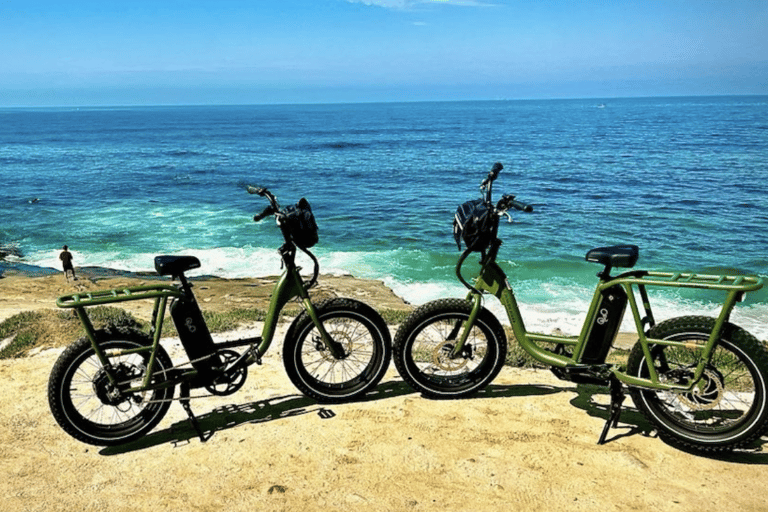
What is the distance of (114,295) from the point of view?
15.3ft

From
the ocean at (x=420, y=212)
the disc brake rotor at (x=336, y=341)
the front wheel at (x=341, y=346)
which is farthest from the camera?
the ocean at (x=420, y=212)

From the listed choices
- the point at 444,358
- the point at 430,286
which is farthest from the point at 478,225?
the point at 430,286

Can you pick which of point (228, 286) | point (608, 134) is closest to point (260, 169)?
point (228, 286)

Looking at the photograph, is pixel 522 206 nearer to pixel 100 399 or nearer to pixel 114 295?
pixel 114 295

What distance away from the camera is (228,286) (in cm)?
1680

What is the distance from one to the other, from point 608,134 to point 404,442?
279 ft

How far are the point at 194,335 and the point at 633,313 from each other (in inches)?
146

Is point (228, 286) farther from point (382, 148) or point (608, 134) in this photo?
point (608, 134)

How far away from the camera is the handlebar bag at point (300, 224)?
513 cm

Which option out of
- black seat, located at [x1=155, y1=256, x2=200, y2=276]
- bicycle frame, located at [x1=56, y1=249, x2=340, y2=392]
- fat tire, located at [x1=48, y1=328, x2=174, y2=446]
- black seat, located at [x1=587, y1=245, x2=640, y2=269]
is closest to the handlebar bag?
bicycle frame, located at [x1=56, y1=249, x2=340, y2=392]

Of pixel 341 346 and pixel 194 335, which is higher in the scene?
pixel 194 335

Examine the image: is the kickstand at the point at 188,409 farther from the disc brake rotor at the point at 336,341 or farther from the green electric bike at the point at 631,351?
the green electric bike at the point at 631,351

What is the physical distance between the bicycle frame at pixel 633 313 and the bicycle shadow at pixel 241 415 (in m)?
1.04

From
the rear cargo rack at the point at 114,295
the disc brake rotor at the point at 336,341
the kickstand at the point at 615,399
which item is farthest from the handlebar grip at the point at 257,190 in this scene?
the kickstand at the point at 615,399
